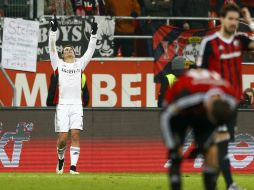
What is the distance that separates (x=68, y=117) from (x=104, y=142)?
144 cm

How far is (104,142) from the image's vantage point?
18828 mm

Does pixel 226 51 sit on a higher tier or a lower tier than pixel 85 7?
lower

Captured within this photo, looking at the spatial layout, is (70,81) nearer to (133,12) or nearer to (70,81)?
(70,81)

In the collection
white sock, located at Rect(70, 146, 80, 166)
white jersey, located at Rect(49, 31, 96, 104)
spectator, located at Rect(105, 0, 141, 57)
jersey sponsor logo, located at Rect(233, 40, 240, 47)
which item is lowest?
white sock, located at Rect(70, 146, 80, 166)

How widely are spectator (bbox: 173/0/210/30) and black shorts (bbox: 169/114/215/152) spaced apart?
1110 centimetres

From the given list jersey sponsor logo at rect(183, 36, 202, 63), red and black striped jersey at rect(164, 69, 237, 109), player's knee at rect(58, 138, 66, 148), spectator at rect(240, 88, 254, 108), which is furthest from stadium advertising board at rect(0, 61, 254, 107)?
red and black striped jersey at rect(164, 69, 237, 109)

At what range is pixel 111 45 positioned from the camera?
71.7 feet

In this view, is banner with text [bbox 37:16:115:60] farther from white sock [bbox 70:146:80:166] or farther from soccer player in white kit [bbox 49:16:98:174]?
white sock [bbox 70:146:80:166]

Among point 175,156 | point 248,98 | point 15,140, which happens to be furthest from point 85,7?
point 175,156

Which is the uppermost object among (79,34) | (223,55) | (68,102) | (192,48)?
(79,34)

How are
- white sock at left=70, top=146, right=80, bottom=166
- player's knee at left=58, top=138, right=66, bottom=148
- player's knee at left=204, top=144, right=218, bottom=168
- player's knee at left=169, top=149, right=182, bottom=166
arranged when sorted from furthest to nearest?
player's knee at left=58, top=138, right=66, bottom=148
white sock at left=70, top=146, right=80, bottom=166
player's knee at left=204, top=144, right=218, bottom=168
player's knee at left=169, top=149, right=182, bottom=166

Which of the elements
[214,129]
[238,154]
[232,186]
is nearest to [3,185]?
[232,186]

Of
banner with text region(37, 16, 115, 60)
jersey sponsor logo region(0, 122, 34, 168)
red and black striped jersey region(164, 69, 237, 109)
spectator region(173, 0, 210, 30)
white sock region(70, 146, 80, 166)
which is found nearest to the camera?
red and black striped jersey region(164, 69, 237, 109)

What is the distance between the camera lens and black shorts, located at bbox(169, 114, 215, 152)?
10891 mm
